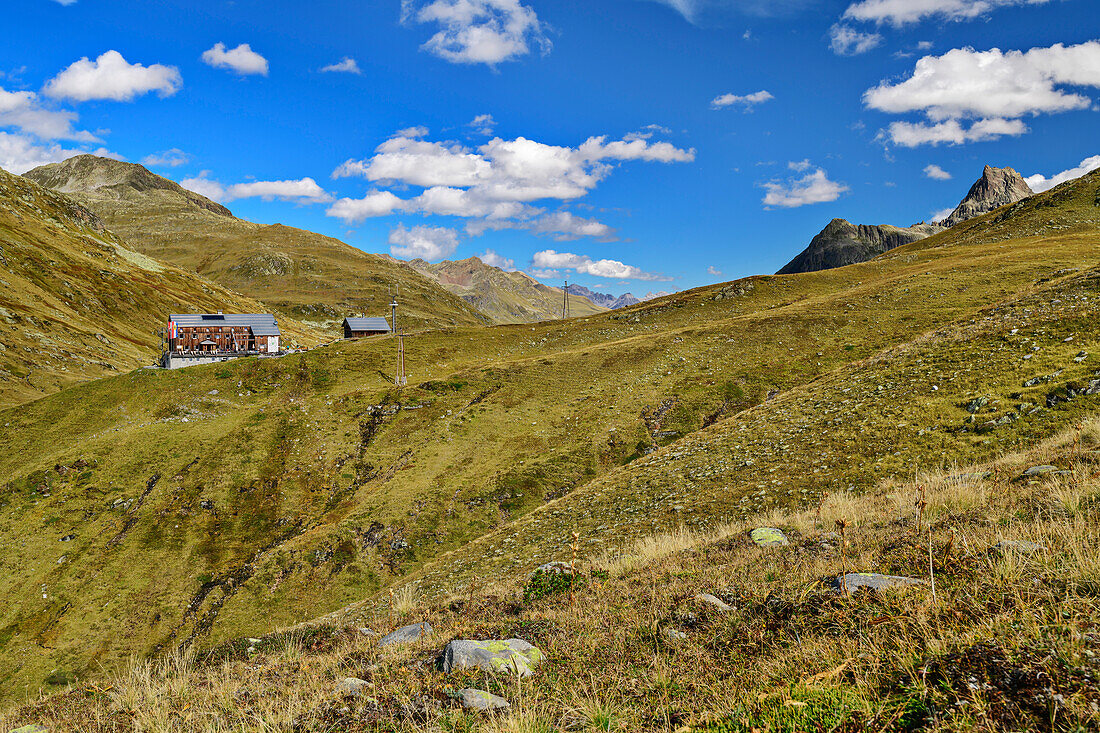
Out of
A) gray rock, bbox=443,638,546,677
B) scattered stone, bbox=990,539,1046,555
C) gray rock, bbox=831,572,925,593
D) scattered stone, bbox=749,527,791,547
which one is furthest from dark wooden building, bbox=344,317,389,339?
scattered stone, bbox=990,539,1046,555

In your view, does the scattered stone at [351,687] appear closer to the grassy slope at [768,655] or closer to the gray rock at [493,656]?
the grassy slope at [768,655]

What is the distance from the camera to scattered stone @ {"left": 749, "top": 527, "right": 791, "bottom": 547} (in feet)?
40.7

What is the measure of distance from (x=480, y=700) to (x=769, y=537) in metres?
10.1

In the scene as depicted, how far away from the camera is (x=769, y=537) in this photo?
13180 millimetres

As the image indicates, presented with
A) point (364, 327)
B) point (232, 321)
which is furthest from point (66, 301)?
point (364, 327)

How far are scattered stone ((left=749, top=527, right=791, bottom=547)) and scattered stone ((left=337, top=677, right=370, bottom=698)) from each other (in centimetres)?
984

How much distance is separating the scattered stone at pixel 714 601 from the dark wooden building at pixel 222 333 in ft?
442

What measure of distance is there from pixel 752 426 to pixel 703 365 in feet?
80.3

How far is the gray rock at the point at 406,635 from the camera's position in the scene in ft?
30.1

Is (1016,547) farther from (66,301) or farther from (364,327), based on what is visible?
(66,301)

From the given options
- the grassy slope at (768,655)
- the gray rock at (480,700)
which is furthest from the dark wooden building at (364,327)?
the gray rock at (480,700)

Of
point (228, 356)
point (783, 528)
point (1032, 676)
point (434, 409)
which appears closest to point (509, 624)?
point (1032, 676)

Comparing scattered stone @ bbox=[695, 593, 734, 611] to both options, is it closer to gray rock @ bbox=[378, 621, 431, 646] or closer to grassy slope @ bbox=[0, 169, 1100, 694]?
gray rock @ bbox=[378, 621, 431, 646]

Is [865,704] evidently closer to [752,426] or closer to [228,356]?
[752,426]
